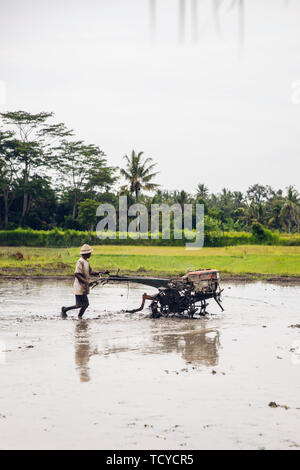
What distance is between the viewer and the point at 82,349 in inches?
433

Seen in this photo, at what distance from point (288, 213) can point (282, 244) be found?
66.7 ft

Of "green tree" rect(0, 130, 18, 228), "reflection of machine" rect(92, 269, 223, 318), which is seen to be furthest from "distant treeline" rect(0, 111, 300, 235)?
"reflection of machine" rect(92, 269, 223, 318)

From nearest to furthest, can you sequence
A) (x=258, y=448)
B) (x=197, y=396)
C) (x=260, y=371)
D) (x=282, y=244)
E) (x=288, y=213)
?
(x=258, y=448) < (x=197, y=396) < (x=260, y=371) < (x=282, y=244) < (x=288, y=213)

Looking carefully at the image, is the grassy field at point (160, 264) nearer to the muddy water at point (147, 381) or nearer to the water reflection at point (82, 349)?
the muddy water at point (147, 381)

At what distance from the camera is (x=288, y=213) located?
6988cm

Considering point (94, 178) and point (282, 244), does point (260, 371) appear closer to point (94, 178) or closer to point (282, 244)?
point (282, 244)

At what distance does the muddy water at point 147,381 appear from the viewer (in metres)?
6.61

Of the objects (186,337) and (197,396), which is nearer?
(197,396)

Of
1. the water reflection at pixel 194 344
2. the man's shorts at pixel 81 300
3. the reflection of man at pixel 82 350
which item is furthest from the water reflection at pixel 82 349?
the water reflection at pixel 194 344

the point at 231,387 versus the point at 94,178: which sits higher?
the point at 94,178

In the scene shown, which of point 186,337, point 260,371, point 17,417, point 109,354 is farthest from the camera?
point 186,337

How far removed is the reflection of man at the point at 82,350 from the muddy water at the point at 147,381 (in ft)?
0.06

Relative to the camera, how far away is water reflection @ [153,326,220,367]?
10.4m

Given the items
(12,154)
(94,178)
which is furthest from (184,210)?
(12,154)
